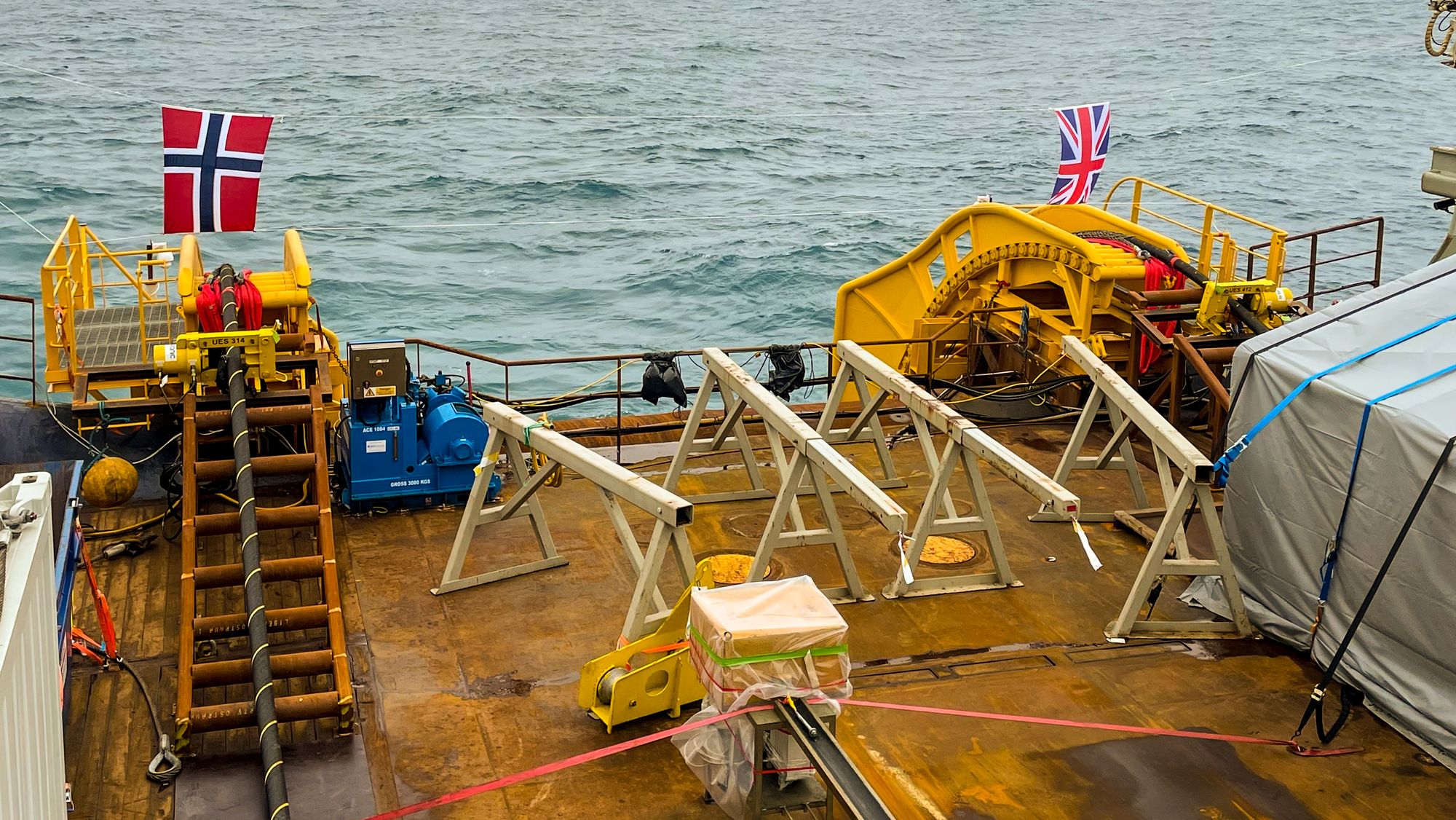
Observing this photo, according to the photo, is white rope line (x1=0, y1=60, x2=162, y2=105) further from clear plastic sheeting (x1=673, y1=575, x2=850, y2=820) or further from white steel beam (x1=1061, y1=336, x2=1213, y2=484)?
clear plastic sheeting (x1=673, y1=575, x2=850, y2=820)

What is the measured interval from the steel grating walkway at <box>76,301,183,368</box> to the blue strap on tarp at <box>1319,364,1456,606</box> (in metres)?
9.98

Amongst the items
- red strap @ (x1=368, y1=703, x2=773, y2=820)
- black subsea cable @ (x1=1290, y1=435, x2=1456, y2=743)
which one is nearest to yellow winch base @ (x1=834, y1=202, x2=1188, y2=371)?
black subsea cable @ (x1=1290, y1=435, x2=1456, y2=743)

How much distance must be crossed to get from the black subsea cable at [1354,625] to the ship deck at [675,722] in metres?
0.17

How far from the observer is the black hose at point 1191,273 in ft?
44.6

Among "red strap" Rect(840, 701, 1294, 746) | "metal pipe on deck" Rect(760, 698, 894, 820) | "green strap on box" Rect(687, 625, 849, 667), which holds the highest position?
"green strap on box" Rect(687, 625, 849, 667)

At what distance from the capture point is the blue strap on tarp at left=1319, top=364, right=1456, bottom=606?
9.19 meters

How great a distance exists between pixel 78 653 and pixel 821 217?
33.2 meters

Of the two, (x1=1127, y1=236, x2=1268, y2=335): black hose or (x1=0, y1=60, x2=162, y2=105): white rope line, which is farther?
(x1=0, y1=60, x2=162, y2=105): white rope line

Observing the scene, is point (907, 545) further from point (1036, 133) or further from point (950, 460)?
point (1036, 133)

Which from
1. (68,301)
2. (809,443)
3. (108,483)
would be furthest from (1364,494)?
(68,301)

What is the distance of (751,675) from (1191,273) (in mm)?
9190

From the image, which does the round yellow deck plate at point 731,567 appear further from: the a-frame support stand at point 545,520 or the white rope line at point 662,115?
the white rope line at point 662,115

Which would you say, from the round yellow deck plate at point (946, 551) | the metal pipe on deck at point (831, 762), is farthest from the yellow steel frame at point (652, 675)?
the round yellow deck plate at point (946, 551)

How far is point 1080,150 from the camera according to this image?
17891 millimetres
